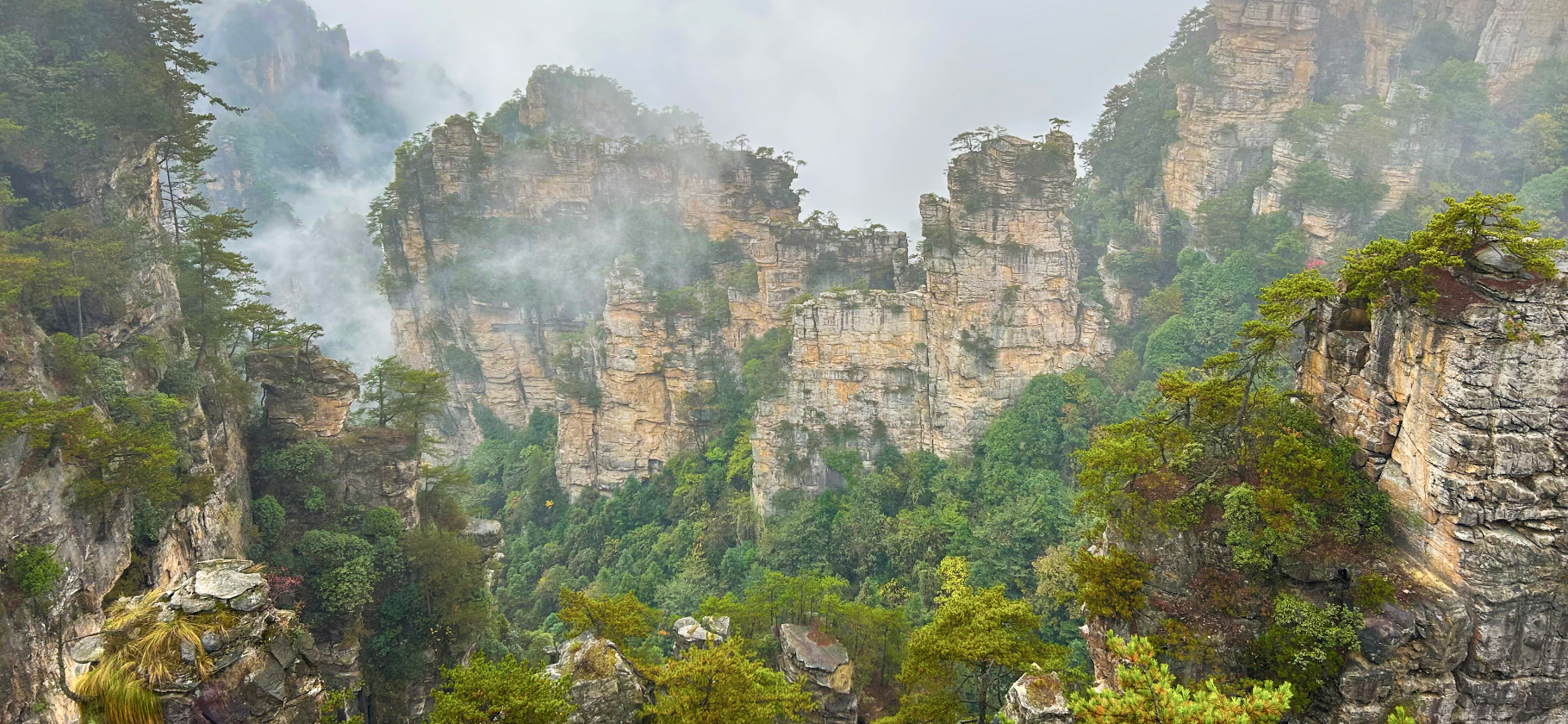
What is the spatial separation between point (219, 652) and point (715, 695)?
7829 millimetres

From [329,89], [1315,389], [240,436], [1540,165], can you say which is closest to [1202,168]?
[1540,165]

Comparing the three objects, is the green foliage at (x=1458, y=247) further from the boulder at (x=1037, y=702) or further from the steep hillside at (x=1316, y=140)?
the steep hillside at (x=1316, y=140)

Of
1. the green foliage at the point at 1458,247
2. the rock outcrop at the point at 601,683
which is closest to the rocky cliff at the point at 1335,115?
the green foliage at the point at 1458,247

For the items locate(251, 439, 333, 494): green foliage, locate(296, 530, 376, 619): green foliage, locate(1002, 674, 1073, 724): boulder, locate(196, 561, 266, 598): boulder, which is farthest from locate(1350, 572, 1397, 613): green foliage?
locate(251, 439, 333, 494): green foliage

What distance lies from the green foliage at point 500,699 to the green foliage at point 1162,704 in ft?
26.6

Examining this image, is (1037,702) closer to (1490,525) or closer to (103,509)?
(1490,525)

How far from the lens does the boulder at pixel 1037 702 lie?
14070 millimetres

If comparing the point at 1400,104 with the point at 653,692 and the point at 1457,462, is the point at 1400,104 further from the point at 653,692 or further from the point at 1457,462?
the point at 653,692

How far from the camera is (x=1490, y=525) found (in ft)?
41.7

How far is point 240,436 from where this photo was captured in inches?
841

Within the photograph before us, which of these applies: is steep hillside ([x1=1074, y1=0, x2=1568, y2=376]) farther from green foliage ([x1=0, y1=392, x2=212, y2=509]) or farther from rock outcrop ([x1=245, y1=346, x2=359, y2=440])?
green foliage ([x1=0, y1=392, x2=212, y2=509])

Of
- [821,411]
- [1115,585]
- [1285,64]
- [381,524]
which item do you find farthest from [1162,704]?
[1285,64]

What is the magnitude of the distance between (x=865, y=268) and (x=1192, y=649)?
27.3 meters

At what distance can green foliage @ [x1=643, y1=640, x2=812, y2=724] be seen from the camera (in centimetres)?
1407
